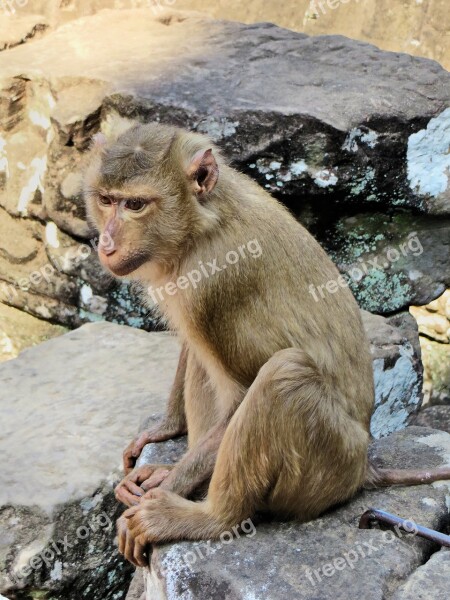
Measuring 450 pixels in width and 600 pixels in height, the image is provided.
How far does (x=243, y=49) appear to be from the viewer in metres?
7.40

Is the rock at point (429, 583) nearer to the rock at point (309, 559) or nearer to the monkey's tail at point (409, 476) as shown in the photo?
the rock at point (309, 559)

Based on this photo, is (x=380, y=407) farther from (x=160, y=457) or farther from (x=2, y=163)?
(x=2, y=163)

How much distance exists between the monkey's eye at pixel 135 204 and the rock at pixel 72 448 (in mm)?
1766

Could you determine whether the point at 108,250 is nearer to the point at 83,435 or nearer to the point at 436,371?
the point at 83,435

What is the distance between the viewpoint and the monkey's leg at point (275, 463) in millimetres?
3453

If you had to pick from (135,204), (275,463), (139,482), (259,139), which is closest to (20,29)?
(259,139)

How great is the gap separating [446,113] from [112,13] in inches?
143

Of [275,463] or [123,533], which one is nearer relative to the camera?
[275,463]

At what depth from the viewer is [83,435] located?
531cm

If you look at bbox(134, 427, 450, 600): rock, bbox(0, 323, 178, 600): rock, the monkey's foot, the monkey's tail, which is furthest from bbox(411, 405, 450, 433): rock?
the monkey's foot

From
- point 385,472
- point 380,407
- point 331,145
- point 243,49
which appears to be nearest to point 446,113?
point 331,145

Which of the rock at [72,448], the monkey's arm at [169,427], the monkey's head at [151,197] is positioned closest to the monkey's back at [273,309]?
the monkey's head at [151,197]

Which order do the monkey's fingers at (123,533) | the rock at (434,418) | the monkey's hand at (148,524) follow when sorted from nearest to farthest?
the monkey's hand at (148,524) → the monkey's fingers at (123,533) → the rock at (434,418)

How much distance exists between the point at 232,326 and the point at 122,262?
0.52 meters
